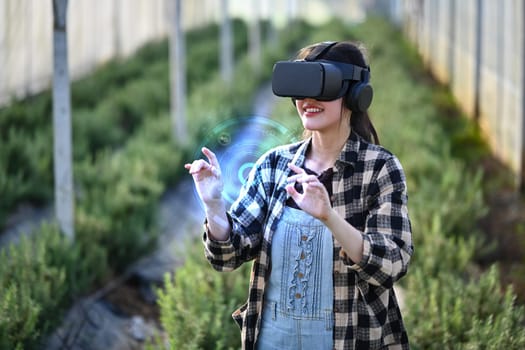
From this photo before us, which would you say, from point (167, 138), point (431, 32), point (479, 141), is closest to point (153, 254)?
point (167, 138)

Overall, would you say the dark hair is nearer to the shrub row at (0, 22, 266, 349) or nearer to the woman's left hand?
the woman's left hand

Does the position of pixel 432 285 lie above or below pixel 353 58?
below

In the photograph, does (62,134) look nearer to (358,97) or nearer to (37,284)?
(37,284)

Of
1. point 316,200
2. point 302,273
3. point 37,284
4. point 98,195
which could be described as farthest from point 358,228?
point 98,195

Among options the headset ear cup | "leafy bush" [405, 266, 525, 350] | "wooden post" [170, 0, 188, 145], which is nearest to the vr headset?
the headset ear cup

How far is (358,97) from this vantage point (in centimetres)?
259

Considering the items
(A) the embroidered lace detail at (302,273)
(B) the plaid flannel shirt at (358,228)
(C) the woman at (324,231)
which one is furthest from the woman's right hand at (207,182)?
(A) the embroidered lace detail at (302,273)

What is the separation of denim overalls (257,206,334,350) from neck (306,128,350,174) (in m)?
0.15

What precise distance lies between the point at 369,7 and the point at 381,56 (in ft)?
87.1

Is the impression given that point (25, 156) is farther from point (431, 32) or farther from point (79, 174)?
point (431, 32)

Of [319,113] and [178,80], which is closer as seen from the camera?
[319,113]

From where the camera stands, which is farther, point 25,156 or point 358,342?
point 25,156

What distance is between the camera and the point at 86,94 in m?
12.7

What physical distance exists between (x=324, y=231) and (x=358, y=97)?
1.26ft
